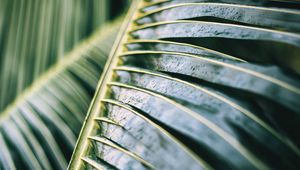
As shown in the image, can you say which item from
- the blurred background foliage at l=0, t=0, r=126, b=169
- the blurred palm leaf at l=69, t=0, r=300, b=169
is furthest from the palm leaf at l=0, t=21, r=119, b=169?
the blurred palm leaf at l=69, t=0, r=300, b=169

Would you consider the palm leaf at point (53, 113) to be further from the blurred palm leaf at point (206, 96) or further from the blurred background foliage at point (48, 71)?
the blurred palm leaf at point (206, 96)

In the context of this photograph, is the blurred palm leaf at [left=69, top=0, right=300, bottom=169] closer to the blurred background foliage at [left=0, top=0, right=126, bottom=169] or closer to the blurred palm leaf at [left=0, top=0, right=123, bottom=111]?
the blurred background foliage at [left=0, top=0, right=126, bottom=169]

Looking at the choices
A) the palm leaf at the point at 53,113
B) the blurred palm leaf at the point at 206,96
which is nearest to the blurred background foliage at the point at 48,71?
the palm leaf at the point at 53,113

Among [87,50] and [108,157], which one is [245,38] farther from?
[87,50]

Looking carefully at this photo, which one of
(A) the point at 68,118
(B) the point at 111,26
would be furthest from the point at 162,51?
(B) the point at 111,26

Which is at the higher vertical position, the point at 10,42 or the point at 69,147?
the point at 10,42
